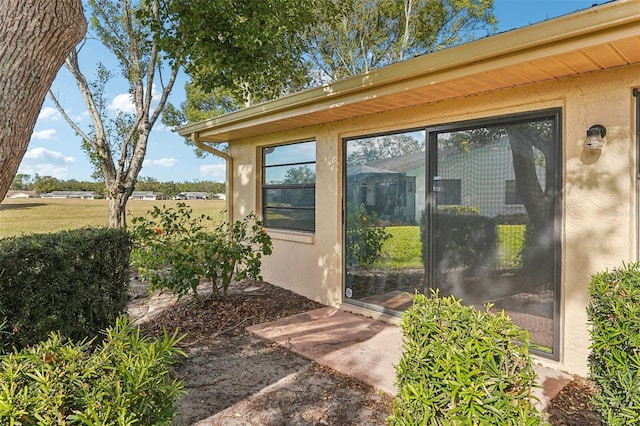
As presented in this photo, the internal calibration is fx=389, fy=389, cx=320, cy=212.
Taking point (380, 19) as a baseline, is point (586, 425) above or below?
below

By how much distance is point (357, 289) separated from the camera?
507 centimetres

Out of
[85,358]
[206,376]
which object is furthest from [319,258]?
[85,358]

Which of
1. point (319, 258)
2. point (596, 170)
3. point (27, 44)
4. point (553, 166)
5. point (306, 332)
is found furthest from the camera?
point (319, 258)

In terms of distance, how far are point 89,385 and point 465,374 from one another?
1349mm

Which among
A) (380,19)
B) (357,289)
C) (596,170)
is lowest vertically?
(357,289)

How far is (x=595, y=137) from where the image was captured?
3.00 meters

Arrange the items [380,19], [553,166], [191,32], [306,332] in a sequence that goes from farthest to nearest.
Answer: [380,19] < [191,32] < [306,332] < [553,166]

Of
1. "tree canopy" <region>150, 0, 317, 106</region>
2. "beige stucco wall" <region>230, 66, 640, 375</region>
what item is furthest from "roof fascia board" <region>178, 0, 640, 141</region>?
"tree canopy" <region>150, 0, 317, 106</region>

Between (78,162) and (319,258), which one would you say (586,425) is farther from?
(78,162)

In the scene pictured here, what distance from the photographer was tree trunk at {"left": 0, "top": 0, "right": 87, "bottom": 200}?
1.83 metres

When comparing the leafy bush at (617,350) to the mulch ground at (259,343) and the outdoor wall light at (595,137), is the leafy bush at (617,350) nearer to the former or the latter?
the mulch ground at (259,343)

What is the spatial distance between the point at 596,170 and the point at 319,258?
11.3 ft

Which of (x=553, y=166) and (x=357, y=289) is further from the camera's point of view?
(x=357, y=289)

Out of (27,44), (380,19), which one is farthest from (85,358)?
(380,19)
